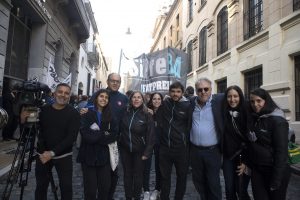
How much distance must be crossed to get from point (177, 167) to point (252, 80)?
9.69m

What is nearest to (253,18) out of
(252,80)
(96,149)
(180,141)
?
(252,80)

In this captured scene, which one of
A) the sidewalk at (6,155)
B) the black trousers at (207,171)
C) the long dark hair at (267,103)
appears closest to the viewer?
the long dark hair at (267,103)

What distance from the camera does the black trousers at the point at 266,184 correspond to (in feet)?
9.92

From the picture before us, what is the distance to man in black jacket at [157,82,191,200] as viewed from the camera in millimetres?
4086

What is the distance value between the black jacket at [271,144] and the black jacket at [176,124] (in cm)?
102

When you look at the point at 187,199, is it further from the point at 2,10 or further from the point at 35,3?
the point at 35,3

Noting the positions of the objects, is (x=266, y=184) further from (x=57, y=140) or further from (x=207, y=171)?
(x=57, y=140)

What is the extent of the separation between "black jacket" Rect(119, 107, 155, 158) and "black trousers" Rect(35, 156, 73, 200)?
88 centimetres

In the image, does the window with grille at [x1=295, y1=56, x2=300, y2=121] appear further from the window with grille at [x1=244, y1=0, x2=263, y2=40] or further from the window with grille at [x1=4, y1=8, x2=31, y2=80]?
→ the window with grille at [x1=4, y1=8, x2=31, y2=80]

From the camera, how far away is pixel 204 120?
3822 millimetres

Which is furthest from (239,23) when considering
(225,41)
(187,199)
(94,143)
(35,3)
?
(94,143)

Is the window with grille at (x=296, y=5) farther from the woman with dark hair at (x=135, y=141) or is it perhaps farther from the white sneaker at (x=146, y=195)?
the white sneaker at (x=146, y=195)

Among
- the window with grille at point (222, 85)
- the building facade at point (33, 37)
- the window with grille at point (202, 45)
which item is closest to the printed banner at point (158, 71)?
the building facade at point (33, 37)

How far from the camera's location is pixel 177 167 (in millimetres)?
4188
